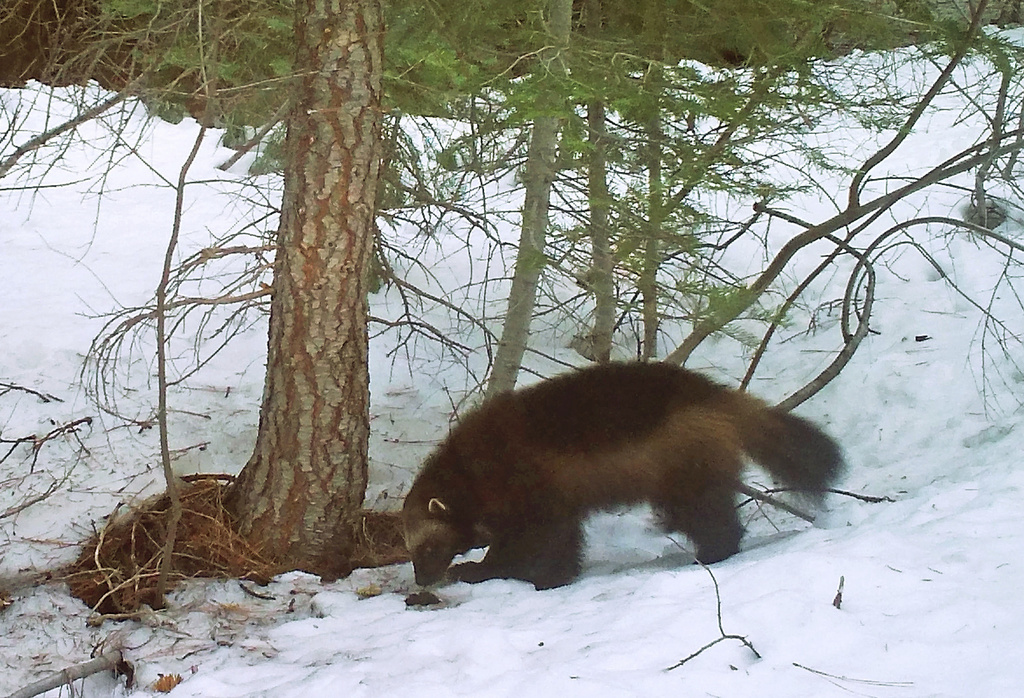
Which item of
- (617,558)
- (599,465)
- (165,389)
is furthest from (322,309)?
(617,558)

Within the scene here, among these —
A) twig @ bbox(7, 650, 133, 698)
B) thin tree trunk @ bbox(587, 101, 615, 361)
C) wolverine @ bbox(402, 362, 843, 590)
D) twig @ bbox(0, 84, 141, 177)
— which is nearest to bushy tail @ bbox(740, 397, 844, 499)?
wolverine @ bbox(402, 362, 843, 590)

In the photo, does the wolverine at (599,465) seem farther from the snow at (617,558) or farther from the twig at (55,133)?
the twig at (55,133)

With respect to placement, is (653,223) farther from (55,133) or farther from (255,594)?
(55,133)

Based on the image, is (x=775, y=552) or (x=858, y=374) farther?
(x=858, y=374)

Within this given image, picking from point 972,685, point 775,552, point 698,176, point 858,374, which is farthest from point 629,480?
point 858,374

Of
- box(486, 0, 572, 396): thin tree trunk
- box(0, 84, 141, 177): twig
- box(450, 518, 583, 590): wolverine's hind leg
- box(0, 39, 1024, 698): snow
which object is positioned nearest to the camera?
box(0, 39, 1024, 698): snow

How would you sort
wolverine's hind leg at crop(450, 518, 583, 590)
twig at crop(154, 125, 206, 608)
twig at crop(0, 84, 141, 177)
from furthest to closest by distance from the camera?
wolverine's hind leg at crop(450, 518, 583, 590) < twig at crop(0, 84, 141, 177) < twig at crop(154, 125, 206, 608)

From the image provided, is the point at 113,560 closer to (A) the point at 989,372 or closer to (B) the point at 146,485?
(B) the point at 146,485

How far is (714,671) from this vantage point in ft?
7.82

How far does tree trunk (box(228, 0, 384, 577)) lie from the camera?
3.75 m

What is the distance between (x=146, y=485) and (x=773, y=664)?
369 centimetres

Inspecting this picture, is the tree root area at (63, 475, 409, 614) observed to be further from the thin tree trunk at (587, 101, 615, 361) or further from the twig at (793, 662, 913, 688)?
the twig at (793, 662, 913, 688)

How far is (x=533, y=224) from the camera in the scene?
15.2ft

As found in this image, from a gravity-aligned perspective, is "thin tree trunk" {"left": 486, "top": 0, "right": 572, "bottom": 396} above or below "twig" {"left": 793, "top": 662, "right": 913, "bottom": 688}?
above
